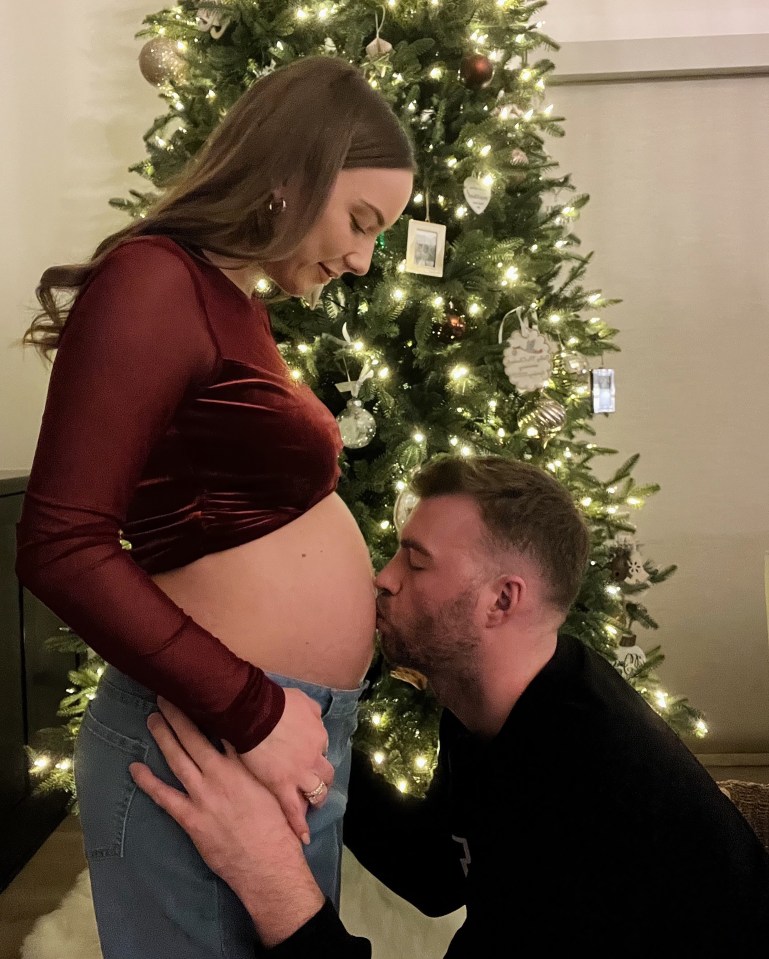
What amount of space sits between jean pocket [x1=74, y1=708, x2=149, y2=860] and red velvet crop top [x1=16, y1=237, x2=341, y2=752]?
12cm

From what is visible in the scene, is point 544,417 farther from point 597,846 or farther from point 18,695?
point 18,695

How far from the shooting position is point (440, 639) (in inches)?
39.3

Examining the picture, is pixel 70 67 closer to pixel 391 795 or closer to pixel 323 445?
pixel 323 445

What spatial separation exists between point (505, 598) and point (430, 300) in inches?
32.6

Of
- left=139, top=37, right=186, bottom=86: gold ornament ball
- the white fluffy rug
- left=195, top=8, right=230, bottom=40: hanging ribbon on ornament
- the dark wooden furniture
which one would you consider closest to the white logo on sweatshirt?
the white fluffy rug

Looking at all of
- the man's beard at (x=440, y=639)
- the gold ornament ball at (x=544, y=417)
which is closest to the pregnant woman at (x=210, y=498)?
the man's beard at (x=440, y=639)

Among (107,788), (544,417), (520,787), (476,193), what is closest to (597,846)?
(520,787)

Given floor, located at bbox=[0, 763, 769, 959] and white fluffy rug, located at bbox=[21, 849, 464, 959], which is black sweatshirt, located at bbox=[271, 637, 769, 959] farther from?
floor, located at bbox=[0, 763, 769, 959]

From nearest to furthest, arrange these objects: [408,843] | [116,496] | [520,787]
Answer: [116,496] → [520,787] → [408,843]

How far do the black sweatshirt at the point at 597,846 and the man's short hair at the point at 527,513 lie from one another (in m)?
0.14

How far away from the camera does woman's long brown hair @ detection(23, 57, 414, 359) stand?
2.57 ft

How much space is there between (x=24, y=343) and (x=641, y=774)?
86 centimetres

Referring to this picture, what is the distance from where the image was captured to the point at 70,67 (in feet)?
8.45

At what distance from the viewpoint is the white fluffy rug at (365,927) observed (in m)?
1.62
